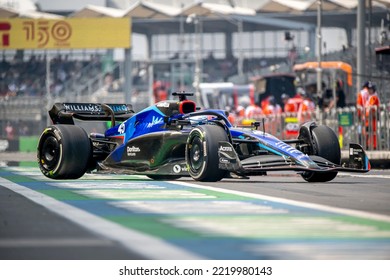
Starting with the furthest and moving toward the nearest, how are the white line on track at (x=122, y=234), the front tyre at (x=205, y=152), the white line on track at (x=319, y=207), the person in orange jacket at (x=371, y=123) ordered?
the person in orange jacket at (x=371, y=123)
the front tyre at (x=205, y=152)
the white line on track at (x=319, y=207)
the white line on track at (x=122, y=234)

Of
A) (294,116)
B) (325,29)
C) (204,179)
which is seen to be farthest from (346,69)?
(325,29)

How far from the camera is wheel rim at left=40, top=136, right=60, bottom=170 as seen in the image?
1714cm

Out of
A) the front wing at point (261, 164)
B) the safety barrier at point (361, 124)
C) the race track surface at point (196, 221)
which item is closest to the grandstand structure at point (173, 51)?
the safety barrier at point (361, 124)

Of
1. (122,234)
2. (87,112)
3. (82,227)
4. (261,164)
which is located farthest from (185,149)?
(122,234)

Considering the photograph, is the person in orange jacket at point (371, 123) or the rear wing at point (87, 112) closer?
the rear wing at point (87, 112)

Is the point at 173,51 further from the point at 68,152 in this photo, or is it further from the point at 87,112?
the point at 68,152

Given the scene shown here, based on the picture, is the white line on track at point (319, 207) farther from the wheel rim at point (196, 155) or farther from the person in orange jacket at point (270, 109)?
the person in orange jacket at point (270, 109)

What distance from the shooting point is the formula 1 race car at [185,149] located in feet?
51.0

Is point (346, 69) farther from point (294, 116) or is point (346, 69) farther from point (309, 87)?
point (294, 116)

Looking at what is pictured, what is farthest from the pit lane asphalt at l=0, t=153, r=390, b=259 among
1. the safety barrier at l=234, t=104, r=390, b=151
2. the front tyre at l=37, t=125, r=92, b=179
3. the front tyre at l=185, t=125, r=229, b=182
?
the safety barrier at l=234, t=104, r=390, b=151

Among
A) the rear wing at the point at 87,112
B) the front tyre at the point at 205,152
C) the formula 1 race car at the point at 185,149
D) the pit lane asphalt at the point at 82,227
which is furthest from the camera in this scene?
the rear wing at the point at 87,112

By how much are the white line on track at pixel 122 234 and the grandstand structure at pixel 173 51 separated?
54.0 meters

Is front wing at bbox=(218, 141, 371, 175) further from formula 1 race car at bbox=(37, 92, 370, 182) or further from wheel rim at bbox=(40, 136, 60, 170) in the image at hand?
wheel rim at bbox=(40, 136, 60, 170)

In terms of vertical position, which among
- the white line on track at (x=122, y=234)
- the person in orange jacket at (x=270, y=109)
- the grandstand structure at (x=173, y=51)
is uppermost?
the grandstand structure at (x=173, y=51)
